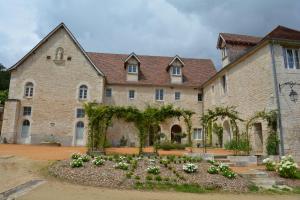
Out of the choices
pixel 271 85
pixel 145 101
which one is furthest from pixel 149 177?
pixel 145 101

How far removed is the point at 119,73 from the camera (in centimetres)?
2667

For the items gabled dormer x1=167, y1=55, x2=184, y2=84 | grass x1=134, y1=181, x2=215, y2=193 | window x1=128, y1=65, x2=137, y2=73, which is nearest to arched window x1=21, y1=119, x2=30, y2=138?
window x1=128, y1=65, x2=137, y2=73

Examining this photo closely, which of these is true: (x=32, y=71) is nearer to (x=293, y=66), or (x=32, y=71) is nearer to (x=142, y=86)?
(x=142, y=86)

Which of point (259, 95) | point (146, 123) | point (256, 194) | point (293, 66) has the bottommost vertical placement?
point (256, 194)

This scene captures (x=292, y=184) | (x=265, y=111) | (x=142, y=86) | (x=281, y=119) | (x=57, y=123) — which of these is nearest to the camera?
(x=292, y=184)

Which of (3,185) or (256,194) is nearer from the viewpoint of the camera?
(3,185)

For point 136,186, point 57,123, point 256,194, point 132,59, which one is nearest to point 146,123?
point 136,186

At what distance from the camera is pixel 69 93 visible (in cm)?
2308

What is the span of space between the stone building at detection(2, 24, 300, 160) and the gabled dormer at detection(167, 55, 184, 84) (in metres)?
0.11

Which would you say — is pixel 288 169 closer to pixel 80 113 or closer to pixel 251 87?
pixel 251 87

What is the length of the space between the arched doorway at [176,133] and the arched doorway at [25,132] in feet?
43.7

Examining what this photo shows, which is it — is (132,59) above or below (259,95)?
above

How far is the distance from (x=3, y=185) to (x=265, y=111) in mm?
13903

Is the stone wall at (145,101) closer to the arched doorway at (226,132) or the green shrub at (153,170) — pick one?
the arched doorway at (226,132)
